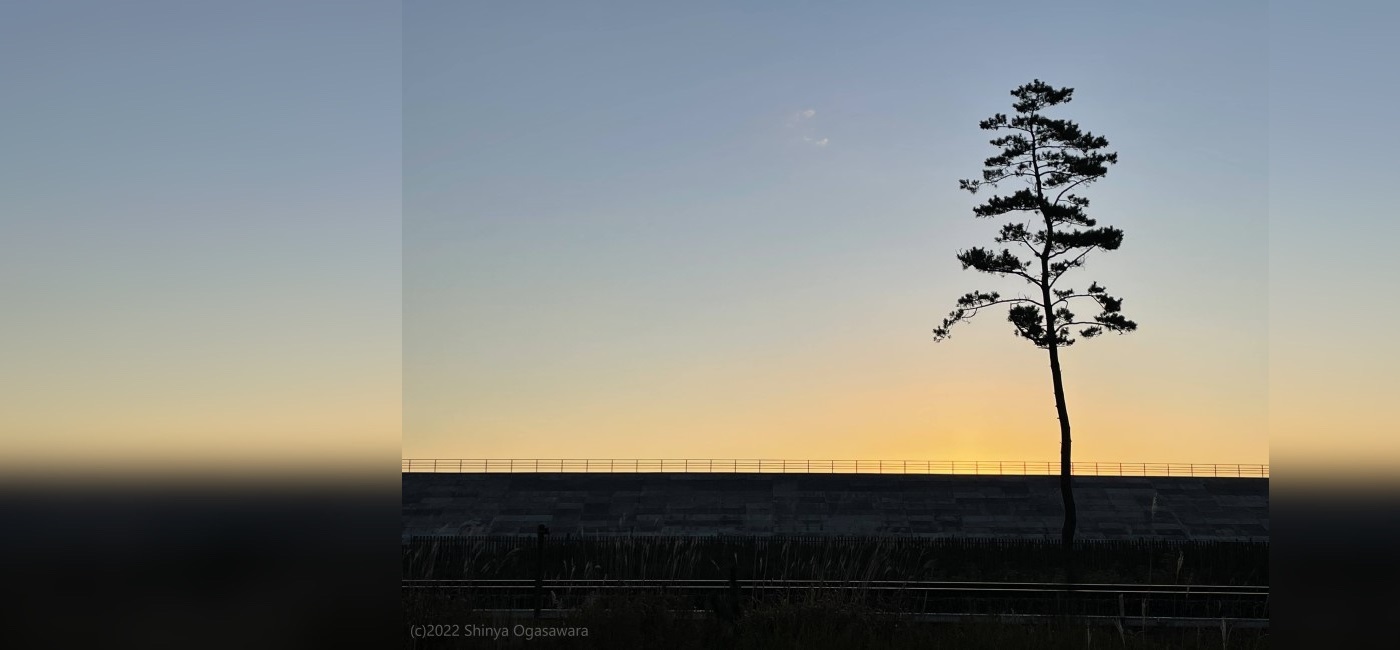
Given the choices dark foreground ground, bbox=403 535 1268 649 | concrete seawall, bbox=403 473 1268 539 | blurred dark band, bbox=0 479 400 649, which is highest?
blurred dark band, bbox=0 479 400 649

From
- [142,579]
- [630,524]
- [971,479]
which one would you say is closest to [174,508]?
[142,579]

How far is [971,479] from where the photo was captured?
37.6 m

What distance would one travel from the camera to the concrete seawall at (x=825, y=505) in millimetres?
33312

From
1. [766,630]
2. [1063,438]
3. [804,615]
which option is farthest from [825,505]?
[766,630]

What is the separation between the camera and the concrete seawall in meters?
33.3

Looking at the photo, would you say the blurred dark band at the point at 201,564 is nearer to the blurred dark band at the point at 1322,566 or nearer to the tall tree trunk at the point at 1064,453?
the blurred dark band at the point at 1322,566

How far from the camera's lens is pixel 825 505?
117 ft

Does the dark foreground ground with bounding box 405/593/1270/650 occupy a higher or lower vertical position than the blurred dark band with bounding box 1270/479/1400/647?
lower

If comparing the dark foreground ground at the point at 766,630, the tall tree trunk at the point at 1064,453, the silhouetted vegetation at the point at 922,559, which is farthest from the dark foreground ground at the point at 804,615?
the tall tree trunk at the point at 1064,453

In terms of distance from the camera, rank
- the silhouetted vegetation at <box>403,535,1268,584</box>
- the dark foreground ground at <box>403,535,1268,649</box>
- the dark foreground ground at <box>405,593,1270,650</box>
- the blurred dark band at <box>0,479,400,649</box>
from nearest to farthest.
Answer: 1. the blurred dark band at <box>0,479,400,649</box>
2. the dark foreground ground at <box>405,593,1270,650</box>
3. the dark foreground ground at <box>403,535,1268,649</box>
4. the silhouetted vegetation at <box>403,535,1268,584</box>

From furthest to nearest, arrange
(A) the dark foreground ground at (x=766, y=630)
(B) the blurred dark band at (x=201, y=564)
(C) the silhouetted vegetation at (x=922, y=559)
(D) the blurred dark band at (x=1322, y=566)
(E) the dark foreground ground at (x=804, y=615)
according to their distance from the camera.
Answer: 1. (C) the silhouetted vegetation at (x=922, y=559)
2. (E) the dark foreground ground at (x=804, y=615)
3. (A) the dark foreground ground at (x=766, y=630)
4. (B) the blurred dark band at (x=201, y=564)
5. (D) the blurred dark band at (x=1322, y=566)

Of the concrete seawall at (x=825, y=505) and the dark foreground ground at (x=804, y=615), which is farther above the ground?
the dark foreground ground at (x=804, y=615)

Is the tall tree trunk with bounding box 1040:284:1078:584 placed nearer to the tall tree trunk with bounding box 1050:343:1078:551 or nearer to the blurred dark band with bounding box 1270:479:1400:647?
the tall tree trunk with bounding box 1050:343:1078:551

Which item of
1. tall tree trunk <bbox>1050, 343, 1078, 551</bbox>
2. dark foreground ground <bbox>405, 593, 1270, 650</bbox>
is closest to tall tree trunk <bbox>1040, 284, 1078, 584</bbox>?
tall tree trunk <bbox>1050, 343, 1078, 551</bbox>
